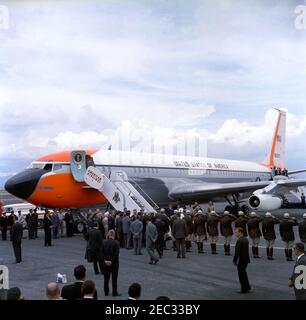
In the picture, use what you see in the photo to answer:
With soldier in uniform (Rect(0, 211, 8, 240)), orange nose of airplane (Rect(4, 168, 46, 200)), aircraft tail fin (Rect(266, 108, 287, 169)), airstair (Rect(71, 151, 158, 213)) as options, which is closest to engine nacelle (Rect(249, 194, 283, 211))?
airstair (Rect(71, 151, 158, 213))

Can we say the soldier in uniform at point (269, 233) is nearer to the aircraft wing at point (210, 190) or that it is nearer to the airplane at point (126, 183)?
the airplane at point (126, 183)

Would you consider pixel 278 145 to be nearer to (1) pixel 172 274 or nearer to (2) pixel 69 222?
(2) pixel 69 222

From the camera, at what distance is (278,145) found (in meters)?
39.8

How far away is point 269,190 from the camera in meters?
21.6

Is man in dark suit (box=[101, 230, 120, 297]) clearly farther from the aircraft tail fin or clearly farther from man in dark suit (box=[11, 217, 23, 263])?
the aircraft tail fin

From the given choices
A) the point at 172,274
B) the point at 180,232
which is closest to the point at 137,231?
the point at 180,232

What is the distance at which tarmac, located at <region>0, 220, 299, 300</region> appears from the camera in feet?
27.5

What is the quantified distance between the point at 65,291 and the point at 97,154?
48.7ft

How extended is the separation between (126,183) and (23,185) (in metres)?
4.75

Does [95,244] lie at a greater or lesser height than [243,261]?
greater

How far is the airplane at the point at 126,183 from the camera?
18.1m

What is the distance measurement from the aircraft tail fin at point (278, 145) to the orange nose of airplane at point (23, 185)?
26969 millimetres
